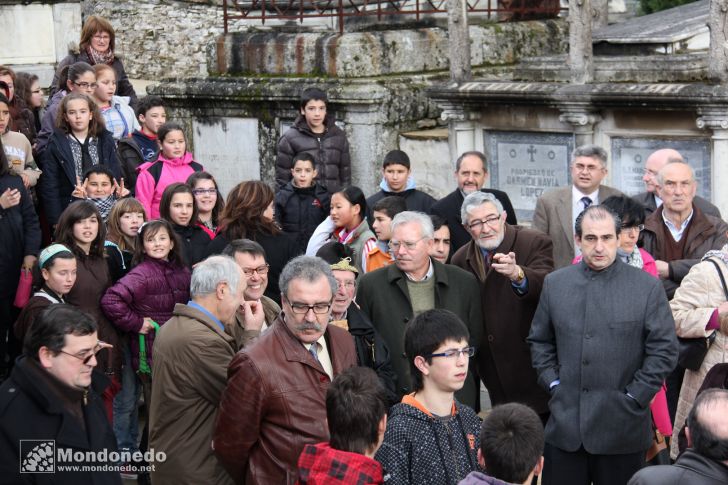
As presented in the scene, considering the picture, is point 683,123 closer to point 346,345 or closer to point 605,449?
point 605,449

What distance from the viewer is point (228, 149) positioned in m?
11.7

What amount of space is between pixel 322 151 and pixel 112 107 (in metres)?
1.78

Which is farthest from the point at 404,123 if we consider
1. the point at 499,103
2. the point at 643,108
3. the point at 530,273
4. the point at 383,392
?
the point at 383,392

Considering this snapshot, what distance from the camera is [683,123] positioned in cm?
903

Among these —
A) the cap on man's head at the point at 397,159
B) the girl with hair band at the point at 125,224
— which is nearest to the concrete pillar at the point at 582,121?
Answer: the cap on man's head at the point at 397,159

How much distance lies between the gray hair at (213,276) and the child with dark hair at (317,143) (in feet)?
13.2

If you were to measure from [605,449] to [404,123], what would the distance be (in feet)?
17.6

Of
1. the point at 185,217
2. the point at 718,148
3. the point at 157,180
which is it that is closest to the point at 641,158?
the point at 718,148

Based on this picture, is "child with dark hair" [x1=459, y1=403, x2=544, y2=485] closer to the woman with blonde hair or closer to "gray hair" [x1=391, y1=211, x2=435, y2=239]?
"gray hair" [x1=391, y1=211, x2=435, y2=239]

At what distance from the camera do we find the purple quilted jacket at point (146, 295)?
7430 mm

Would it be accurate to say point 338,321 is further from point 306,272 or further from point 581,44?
point 581,44

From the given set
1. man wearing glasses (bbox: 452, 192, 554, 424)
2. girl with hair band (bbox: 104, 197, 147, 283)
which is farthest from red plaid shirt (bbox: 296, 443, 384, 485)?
girl with hair band (bbox: 104, 197, 147, 283)

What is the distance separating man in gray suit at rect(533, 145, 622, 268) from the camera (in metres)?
7.94

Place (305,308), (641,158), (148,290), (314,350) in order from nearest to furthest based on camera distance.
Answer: (305,308) < (314,350) < (148,290) < (641,158)
